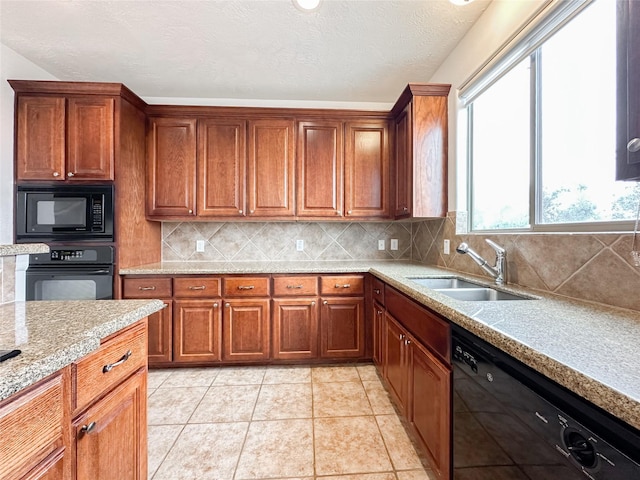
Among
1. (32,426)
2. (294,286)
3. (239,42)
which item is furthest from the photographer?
(294,286)

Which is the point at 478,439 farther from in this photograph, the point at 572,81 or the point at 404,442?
the point at 572,81

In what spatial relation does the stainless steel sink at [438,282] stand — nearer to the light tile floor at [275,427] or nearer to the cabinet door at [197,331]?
the light tile floor at [275,427]

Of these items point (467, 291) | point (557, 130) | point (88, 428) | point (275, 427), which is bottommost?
point (275, 427)

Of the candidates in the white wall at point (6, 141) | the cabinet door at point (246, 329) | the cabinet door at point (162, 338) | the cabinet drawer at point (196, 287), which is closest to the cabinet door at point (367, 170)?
the cabinet door at point (246, 329)

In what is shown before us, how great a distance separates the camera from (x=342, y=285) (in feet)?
8.11

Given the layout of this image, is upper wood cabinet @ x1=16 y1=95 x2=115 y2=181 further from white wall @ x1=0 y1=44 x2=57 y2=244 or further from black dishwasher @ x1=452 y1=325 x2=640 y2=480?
black dishwasher @ x1=452 y1=325 x2=640 y2=480

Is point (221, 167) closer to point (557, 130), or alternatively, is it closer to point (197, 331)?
point (197, 331)

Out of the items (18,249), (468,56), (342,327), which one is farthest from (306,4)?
(342,327)

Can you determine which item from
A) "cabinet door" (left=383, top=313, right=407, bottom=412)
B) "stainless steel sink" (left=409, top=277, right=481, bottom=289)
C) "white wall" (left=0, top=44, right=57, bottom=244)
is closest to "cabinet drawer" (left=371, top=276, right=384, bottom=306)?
"cabinet door" (left=383, top=313, right=407, bottom=412)

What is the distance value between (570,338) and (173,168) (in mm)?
2936

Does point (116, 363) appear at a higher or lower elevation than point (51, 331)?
lower

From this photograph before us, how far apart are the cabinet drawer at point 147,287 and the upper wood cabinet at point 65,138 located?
87 centimetres

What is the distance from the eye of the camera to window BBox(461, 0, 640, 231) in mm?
1177

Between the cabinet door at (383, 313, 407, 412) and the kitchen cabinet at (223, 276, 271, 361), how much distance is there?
102 centimetres
